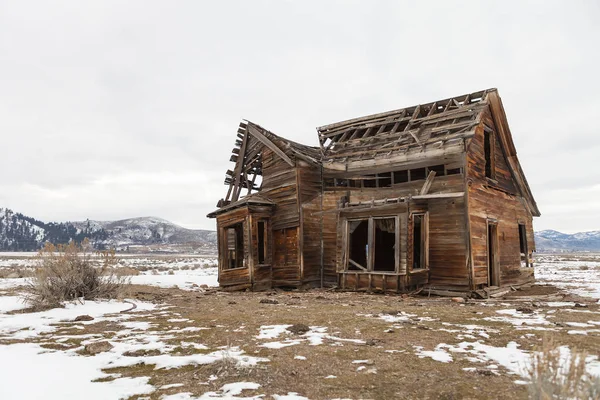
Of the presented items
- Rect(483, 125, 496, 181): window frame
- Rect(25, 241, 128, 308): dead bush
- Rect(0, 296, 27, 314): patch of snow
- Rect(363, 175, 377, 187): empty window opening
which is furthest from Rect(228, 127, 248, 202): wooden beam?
Rect(483, 125, 496, 181): window frame

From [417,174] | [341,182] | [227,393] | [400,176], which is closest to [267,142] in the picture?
[341,182]

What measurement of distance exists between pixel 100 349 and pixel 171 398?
2625mm

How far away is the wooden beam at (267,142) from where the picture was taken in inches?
694

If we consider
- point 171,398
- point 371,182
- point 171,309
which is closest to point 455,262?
point 371,182

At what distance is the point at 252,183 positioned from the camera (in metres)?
21.4

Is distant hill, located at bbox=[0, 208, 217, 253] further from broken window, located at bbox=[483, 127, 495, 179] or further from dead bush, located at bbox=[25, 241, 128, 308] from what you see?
dead bush, located at bbox=[25, 241, 128, 308]

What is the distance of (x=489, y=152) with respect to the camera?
55.6 ft

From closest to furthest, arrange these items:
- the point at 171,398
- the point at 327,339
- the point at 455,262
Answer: the point at 171,398 < the point at 327,339 < the point at 455,262

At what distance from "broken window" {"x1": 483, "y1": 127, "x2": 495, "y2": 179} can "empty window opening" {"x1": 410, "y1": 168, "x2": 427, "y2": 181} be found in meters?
3.11

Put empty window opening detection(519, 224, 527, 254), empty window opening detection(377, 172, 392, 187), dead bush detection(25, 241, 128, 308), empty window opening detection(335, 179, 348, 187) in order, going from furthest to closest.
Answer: empty window opening detection(519, 224, 527, 254), empty window opening detection(335, 179, 348, 187), empty window opening detection(377, 172, 392, 187), dead bush detection(25, 241, 128, 308)

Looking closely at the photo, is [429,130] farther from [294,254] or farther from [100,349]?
[100,349]

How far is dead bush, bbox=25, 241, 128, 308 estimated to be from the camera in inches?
412

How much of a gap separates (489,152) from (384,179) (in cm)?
483

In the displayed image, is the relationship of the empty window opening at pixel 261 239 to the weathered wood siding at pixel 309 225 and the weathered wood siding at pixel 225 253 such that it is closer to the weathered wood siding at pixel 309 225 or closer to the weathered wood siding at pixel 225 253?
the weathered wood siding at pixel 225 253
